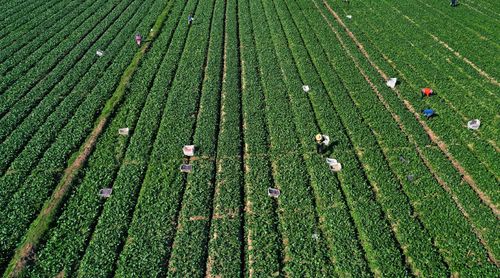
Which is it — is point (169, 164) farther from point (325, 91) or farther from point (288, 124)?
point (325, 91)

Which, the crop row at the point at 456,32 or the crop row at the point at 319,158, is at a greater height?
the crop row at the point at 456,32

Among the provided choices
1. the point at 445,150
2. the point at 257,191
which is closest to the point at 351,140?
the point at 445,150

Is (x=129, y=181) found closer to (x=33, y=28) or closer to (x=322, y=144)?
(x=322, y=144)

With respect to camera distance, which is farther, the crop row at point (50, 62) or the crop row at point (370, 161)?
the crop row at point (50, 62)

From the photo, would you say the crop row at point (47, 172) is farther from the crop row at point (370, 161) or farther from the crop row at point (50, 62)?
the crop row at point (370, 161)

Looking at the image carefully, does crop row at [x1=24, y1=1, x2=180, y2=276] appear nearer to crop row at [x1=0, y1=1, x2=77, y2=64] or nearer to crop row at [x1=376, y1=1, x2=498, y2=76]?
crop row at [x1=0, y1=1, x2=77, y2=64]

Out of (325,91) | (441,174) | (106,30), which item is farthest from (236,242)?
(106,30)

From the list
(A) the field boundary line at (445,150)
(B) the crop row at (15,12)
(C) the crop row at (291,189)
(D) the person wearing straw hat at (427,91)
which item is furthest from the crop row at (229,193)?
(B) the crop row at (15,12)
